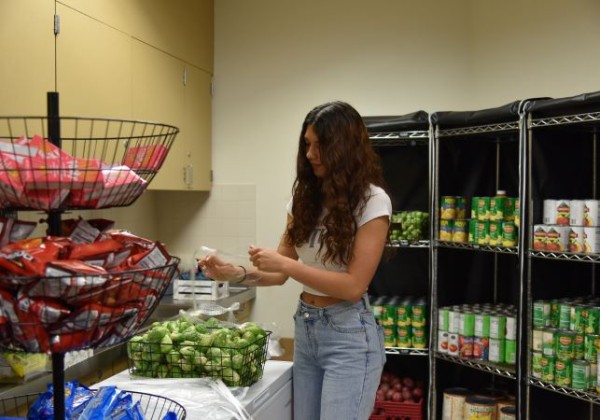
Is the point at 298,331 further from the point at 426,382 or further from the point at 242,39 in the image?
the point at 242,39

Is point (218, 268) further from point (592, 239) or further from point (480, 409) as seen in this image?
point (480, 409)

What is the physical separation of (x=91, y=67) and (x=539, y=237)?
202 centimetres

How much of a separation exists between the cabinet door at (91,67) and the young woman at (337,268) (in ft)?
3.90

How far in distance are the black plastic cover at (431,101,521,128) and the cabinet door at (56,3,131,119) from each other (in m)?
1.49

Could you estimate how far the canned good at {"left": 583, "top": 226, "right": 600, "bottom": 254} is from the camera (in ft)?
7.81

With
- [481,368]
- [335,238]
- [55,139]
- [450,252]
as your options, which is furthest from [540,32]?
[55,139]

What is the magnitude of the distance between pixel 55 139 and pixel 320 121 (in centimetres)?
109

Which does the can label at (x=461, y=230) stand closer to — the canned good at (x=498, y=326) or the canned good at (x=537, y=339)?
the canned good at (x=498, y=326)

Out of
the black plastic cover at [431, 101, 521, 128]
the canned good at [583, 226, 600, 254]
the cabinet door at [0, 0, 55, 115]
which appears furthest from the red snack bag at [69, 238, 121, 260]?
the black plastic cover at [431, 101, 521, 128]

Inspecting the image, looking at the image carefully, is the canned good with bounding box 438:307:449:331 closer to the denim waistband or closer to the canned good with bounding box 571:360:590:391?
the canned good with bounding box 571:360:590:391

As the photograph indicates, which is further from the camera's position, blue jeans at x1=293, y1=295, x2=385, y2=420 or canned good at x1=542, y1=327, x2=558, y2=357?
canned good at x1=542, y1=327, x2=558, y2=357

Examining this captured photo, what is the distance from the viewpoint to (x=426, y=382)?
3.21m

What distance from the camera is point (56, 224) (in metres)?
1.00

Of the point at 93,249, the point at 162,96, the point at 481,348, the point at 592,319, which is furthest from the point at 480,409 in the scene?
the point at 93,249
